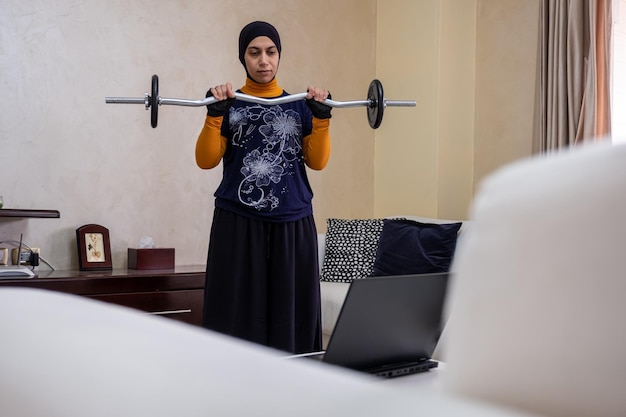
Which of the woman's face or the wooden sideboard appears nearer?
the woman's face

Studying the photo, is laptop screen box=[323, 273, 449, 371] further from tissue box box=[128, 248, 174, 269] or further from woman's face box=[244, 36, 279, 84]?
tissue box box=[128, 248, 174, 269]

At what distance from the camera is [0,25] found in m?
3.52

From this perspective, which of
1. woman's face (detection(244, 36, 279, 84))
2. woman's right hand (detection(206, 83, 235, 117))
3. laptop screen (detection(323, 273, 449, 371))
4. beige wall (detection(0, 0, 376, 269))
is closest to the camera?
laptop screen (detection(323, 273, 449, 371))

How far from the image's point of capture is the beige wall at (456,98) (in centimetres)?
432

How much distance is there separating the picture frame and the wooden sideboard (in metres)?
0.07

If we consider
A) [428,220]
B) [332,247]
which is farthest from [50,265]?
[428,220]

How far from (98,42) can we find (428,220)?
2.13 meters

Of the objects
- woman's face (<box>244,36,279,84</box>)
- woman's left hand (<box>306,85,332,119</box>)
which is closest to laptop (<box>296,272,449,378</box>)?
woman's left hand (<box>306,85,332,119</box>)

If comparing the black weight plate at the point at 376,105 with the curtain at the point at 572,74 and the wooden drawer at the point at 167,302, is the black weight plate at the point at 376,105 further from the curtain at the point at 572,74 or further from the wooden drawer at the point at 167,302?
the curtain at the point at 572,74

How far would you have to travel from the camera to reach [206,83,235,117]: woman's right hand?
84.9 inches

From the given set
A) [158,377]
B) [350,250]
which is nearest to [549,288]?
[158,377]

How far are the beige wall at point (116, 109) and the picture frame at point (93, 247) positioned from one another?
0.11 meters

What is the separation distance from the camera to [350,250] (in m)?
4.06

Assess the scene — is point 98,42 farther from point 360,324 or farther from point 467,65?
point 360,324
